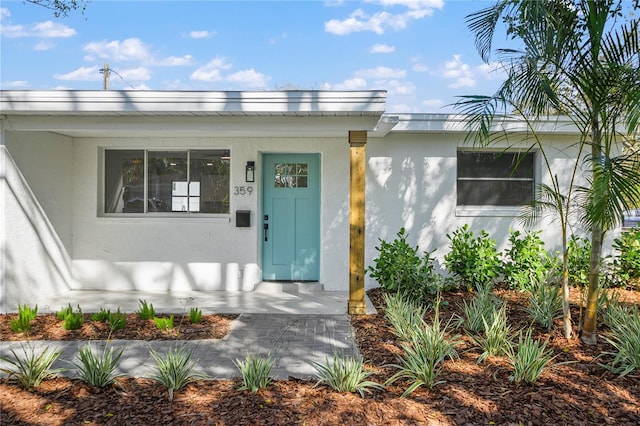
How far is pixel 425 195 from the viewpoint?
7.36 metres

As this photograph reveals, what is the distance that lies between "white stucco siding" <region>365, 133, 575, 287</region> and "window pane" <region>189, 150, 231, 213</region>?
2389 mm

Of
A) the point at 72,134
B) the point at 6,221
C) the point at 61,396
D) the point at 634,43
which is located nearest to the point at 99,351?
the point at 61,396

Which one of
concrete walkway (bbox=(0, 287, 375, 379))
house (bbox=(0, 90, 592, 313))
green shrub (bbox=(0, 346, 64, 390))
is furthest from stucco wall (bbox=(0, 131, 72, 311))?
green shrub (bbox=(0, 346, 64, 390))

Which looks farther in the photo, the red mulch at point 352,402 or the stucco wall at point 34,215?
the stucco wall at point 34,215

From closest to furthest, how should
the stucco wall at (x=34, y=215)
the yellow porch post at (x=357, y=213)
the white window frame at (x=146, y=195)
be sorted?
the yellow porch post at (x=357, y=213) → the stucco wall at (x=34, y=215) → the white window frame at (x=146, y=195)

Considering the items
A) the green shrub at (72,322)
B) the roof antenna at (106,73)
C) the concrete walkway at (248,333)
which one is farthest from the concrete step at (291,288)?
the roof antenna at (106,73)

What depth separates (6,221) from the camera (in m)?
5.83

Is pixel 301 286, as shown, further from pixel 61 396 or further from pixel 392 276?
pixel 61 396

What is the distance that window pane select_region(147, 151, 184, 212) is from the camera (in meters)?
7.43

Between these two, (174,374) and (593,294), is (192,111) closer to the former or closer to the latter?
(174,374)

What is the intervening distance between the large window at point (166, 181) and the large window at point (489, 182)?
13.1 feet

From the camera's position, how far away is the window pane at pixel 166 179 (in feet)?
24.4

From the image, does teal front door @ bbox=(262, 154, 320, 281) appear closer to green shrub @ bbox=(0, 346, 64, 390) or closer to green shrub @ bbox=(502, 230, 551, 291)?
green shrub @ bbox=(502, 230, 551, 291)

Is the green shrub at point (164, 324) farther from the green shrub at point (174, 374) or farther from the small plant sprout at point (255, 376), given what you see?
the small plant sprout at point (255, 376)
